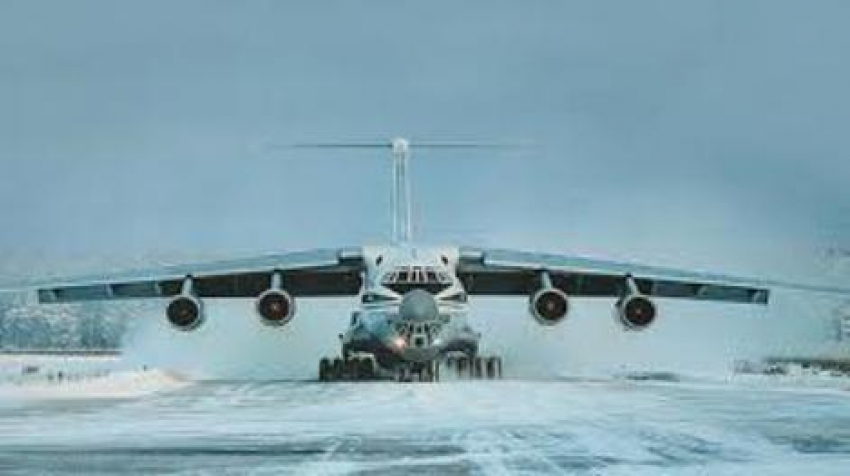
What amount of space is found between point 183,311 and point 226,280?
6170mm

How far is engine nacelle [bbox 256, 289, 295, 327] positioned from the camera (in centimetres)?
4112

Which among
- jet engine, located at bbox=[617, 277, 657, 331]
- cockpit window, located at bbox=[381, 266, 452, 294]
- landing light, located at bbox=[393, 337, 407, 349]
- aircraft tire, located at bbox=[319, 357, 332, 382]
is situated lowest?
aircraft tire, located at bbox=[319, 357, 332, 382]

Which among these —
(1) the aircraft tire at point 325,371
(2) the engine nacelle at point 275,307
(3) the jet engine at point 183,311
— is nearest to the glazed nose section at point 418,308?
(2) the engine nacelle at point 275,307

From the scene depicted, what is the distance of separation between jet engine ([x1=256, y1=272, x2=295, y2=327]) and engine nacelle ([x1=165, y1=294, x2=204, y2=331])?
5.38ft

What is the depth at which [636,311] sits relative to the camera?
41.2 metres

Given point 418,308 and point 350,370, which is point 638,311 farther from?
point 350,370

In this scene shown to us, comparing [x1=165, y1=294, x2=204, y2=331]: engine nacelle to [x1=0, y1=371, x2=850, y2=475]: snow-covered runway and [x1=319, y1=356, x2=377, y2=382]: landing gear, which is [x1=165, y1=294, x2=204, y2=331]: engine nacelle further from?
[x1=0, y1=371, x2=850, y2=475]: snow-covered runway

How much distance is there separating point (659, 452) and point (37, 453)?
6981mm

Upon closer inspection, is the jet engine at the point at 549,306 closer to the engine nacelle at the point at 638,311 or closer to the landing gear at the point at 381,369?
the engine nacelle at the point at 638,311

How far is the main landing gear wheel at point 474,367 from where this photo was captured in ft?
145

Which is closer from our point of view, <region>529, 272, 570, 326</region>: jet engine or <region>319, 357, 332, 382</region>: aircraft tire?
<region>529, 272, 570, 326</region>: jet engine

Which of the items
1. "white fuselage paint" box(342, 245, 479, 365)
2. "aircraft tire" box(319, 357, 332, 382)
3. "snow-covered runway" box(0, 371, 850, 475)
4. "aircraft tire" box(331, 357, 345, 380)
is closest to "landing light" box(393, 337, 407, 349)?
"white fuselage paint" box(342, 245, 479, 365)

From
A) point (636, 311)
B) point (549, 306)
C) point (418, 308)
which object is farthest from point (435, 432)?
point (636, 311)

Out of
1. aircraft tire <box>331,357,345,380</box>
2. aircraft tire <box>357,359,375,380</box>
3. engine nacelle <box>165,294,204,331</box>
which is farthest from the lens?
aircraft tire <box>331,357,345,380</box>
